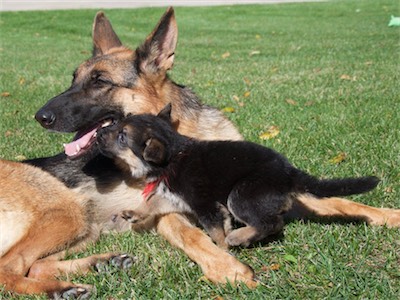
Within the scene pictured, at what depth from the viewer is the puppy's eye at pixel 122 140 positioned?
4043mm

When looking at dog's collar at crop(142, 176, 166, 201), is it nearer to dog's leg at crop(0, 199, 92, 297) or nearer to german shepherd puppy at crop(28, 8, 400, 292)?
german shepherd puppy at crop(28, 8, 400, 292)

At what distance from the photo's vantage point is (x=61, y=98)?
4387mm

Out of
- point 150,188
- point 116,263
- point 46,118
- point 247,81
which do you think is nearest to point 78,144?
point 46,118

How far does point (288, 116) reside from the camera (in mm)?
7449

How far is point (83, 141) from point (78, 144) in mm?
47

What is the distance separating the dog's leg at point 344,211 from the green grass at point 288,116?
17 cm

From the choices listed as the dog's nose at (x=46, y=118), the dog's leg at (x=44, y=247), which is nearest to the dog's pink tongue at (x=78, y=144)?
the dog's nose at (x=46, y=118)

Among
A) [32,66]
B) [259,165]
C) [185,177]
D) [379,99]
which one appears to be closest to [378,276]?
[259,165]

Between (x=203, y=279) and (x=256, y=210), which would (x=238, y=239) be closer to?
(x=256, y=210)

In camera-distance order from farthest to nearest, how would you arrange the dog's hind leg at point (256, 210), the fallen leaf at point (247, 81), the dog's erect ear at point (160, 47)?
the fallen leaf at point (247, 81), the dog's erect ear at point (160, 47), the dog's hind leg at point (256, 210)

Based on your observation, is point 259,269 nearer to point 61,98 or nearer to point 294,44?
point 61,98

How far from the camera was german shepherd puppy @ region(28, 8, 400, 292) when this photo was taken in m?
4.23

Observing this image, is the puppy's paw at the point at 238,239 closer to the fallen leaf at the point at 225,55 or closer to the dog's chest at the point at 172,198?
the dog's chest at the point at 172,198

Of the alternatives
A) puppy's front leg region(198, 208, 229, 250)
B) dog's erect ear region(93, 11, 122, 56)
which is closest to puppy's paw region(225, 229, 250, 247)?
puppy's front leg region(198, 208, 229, 250)
